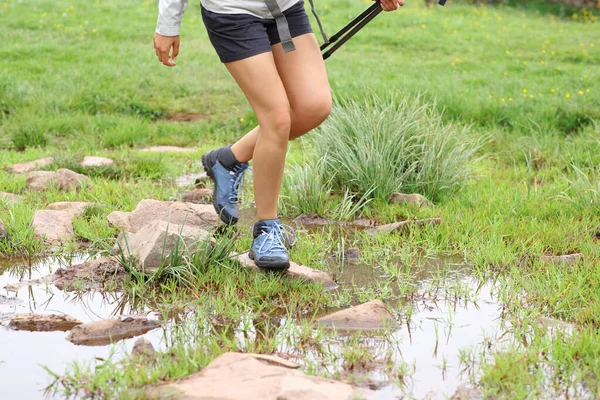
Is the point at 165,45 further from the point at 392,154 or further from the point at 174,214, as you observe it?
the point at 392,154

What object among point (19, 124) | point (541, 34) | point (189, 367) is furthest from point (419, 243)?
point (541, 34)

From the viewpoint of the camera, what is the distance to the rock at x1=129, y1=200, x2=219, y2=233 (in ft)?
13.5

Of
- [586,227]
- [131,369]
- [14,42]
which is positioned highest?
[14,42]

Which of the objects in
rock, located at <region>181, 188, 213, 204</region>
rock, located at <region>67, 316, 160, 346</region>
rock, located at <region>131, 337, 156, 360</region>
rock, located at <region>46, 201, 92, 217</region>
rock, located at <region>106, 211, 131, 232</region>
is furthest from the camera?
rock, located at <region>181, 188, 213, 204</region>

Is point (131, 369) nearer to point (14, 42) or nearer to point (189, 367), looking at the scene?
point (189, 367)

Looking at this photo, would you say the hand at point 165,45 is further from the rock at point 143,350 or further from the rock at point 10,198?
the rock at point 10,198

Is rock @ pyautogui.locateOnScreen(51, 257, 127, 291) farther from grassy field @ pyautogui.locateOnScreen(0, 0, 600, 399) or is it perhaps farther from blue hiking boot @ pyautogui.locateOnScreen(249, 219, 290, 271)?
blue hiking boot @ pyautogui.locateOnScreen(249, 219, 290, 271)

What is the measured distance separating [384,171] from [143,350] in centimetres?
258

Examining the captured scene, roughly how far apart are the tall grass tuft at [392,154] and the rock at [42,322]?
2.25 meters

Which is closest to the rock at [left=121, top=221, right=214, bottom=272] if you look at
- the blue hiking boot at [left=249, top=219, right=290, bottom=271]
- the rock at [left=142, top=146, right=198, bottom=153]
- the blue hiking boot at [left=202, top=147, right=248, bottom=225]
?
the blue hiking boot at [left=249, top=219, right=290, bottom=271]

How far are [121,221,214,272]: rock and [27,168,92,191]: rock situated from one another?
1727 millimetres

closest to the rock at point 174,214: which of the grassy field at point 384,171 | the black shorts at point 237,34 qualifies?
the grassy field at point 384,171

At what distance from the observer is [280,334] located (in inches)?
115

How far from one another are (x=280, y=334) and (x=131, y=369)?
2.10ft
